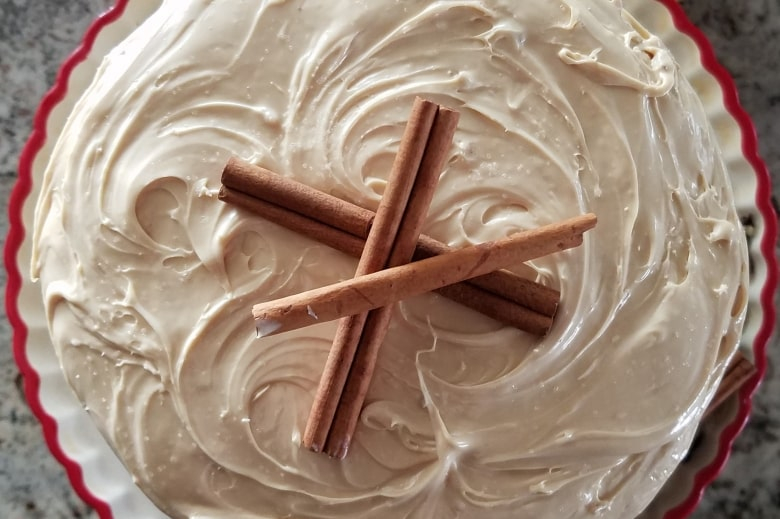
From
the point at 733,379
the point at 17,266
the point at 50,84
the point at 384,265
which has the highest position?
the point at 50,84

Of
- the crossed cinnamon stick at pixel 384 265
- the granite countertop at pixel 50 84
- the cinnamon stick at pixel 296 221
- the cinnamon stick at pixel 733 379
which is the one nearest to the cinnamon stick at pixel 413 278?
the crossed cinnamon stick at pixel 384 265

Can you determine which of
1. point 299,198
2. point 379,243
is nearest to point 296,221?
point 299,198

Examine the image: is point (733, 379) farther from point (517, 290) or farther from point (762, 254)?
point (517, 290)

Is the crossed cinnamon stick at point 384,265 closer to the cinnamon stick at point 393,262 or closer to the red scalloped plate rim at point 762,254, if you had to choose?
the cinnamon stick at point 393,262

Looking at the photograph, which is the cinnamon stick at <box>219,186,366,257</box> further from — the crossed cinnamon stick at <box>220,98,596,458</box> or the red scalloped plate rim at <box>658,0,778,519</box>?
the red scalloped plate rim at <box>658,0,778,519</box>

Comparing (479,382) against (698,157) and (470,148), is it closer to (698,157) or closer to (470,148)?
(470,148)

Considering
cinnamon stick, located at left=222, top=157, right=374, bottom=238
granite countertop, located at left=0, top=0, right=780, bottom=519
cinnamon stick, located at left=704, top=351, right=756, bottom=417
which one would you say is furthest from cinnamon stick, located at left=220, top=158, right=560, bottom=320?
granite countertop, located at left=0, top=0, right=780, bottom=519
